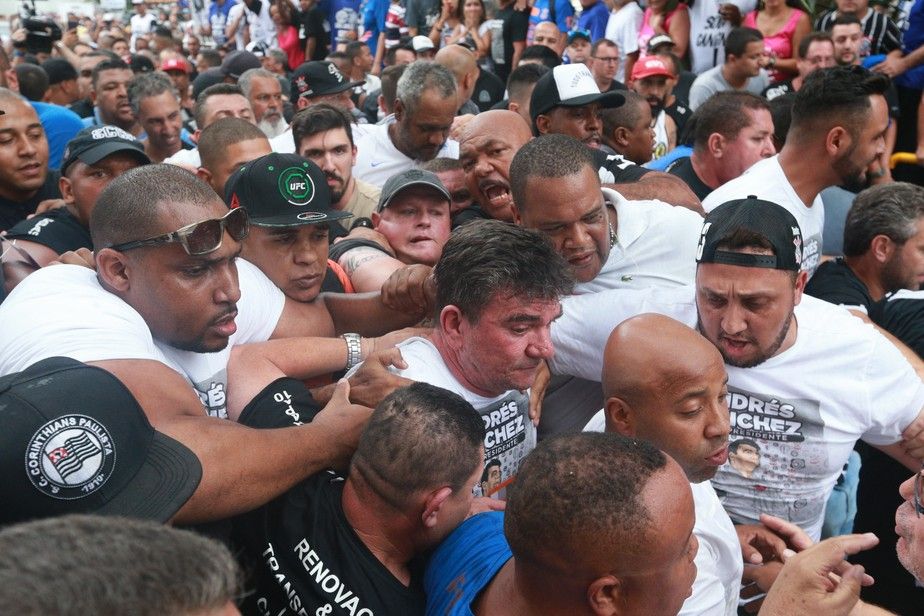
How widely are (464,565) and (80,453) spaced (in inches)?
35.6

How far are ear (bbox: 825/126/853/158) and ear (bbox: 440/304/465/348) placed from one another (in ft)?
7.69

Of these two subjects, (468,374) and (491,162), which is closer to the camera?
(468,374)

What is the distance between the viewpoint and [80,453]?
1.60 meters

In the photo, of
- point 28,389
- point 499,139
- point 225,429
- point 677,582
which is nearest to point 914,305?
point 499,139

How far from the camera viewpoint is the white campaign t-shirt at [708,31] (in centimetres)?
855

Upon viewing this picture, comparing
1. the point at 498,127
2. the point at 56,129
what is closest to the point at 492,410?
the point at 498,127

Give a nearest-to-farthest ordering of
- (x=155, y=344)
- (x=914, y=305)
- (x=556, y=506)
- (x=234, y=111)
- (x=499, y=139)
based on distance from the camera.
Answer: (x=556, y=506) < (x=155, y=344) < (x=914, y=305) < (x=499, y=139) < (x=234, y=111)

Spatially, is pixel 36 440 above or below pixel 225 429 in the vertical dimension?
above

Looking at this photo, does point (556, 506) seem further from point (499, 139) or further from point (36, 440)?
point (499, 139)

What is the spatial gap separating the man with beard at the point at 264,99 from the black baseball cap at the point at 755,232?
4975 millimetres

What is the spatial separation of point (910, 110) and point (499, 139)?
206 inches

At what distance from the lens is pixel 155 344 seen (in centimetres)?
243

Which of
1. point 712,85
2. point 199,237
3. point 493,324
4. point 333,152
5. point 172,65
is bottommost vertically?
point 172,65

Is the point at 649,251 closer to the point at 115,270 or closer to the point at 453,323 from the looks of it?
the point at 453,323
